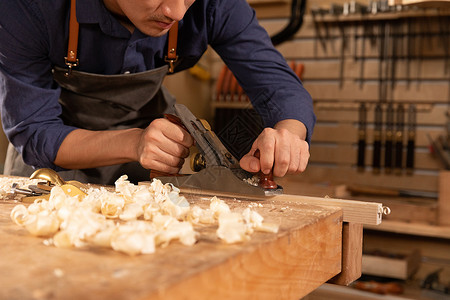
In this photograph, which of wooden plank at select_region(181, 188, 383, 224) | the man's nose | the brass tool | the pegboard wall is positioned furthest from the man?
the pegboard wall

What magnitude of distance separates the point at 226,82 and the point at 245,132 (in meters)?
1.64

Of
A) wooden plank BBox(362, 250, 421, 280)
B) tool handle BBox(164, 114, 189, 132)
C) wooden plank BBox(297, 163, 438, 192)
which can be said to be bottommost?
wooden plank BBox(362, 250, 421, 280)

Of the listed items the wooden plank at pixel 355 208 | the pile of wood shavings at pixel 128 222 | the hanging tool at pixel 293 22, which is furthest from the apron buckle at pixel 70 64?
the hanging tool at pixel 293 22

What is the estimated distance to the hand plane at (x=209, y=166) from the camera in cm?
101

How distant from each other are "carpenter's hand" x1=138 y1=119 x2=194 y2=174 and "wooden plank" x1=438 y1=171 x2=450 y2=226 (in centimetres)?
147

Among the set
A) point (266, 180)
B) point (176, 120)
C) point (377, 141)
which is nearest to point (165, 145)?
point (176, 120)

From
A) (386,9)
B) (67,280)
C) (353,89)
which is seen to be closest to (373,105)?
(353,89)

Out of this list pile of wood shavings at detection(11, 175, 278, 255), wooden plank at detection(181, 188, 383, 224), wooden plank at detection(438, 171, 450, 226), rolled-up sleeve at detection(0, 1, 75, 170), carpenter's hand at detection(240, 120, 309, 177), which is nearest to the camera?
pile of wood shavings at detection(11, 175, 278, 255)

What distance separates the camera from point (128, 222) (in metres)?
0.70

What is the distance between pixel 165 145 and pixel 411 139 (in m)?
1.87

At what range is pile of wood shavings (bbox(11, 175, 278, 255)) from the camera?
0.59m

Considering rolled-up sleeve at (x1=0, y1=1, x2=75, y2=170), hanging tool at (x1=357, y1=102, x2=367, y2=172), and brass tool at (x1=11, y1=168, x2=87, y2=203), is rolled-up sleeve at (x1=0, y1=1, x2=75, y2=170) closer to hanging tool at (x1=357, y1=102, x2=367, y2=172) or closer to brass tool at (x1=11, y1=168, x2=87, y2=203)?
brass tool at (x1=11, y1=168, x2=87, y2=203)

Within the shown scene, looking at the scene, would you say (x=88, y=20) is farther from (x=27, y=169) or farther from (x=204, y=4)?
(x=27, y=169)

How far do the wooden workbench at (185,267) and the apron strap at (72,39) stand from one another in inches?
23.5
